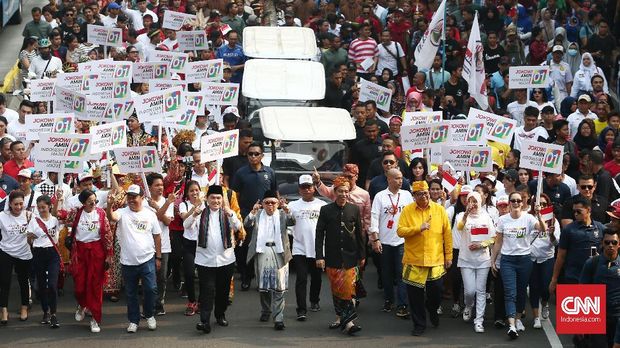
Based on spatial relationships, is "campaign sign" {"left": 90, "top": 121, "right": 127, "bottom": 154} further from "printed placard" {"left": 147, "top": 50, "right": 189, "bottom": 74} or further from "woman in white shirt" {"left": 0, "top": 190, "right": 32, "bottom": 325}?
"printed placard" {"left": 147, "top": 50, "right": 189, "bottom": 74}

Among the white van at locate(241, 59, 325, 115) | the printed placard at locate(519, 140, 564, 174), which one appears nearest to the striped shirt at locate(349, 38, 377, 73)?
the white van at locate(241, 59, 325, 115)

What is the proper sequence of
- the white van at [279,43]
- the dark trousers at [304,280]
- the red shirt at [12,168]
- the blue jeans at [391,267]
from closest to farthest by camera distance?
the dark trousers at [304,280]
the blue jeans at [391,267]
the red shirt at [12,168]
the white van at [279,43]

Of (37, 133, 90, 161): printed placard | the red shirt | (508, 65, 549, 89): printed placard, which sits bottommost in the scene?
the red shirt

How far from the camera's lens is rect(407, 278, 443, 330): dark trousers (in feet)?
59.3

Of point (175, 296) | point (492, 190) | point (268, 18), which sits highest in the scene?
point (268, 18)

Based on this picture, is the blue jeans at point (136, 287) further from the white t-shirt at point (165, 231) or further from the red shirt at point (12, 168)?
the red shirt at point (12, 168)

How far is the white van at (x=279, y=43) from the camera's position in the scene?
2756 cm

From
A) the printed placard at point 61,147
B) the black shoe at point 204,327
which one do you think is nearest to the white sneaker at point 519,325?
the black shoe at point 204,327

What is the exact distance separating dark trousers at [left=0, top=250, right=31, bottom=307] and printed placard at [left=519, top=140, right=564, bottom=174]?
21.3 ft

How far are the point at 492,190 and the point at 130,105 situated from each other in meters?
6.49

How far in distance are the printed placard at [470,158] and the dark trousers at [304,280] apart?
267 cm

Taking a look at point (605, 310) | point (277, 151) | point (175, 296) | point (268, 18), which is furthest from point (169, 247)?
point (268, 18)

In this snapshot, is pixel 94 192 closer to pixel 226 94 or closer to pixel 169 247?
pixel 169 247

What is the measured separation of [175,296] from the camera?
20.1 metres
